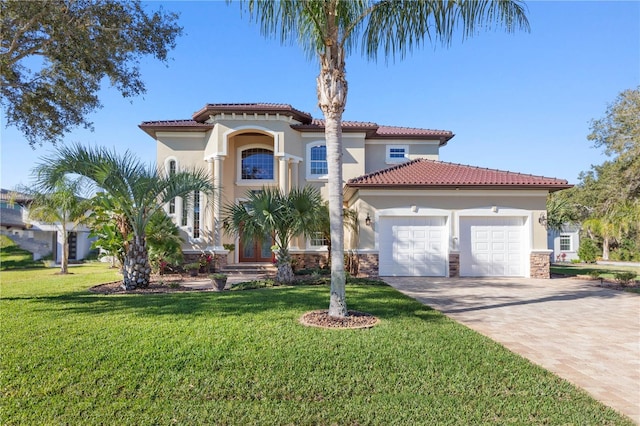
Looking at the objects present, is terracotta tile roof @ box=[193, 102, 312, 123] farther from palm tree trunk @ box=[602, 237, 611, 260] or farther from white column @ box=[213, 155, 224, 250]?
palm tree trunk @ box=[602, 237, 611, 260]

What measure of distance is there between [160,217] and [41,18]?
28.8 feet

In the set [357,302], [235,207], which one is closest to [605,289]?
[357,302]

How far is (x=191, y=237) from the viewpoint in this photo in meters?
18.1

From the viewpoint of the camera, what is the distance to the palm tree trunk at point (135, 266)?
38.0 ft

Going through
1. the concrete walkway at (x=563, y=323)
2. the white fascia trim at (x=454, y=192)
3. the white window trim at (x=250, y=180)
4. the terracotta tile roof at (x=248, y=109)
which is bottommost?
the concrete walkway at (x=563, y=323)


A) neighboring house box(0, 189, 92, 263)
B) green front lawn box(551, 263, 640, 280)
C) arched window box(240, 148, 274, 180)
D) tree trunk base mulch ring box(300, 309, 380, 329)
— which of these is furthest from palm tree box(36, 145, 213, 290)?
neighboring house box(0, 189, 92, 263)

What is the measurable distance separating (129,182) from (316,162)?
34.0 feet

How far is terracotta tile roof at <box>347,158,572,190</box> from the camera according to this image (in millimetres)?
14750

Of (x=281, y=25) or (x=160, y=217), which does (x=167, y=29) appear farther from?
(x=160, y=217)

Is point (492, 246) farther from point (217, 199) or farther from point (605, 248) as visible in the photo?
point (605, 248)

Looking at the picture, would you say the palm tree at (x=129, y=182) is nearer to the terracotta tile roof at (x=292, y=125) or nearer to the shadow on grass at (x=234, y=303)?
the shadow on grass at (x=234, y=303)

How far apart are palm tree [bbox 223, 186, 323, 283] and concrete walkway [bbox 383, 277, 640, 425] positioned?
3.91 m

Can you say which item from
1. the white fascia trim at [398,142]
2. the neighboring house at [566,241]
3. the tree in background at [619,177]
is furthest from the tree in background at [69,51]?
the neighboring house at [566,241]

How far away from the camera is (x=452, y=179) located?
50.2ft
